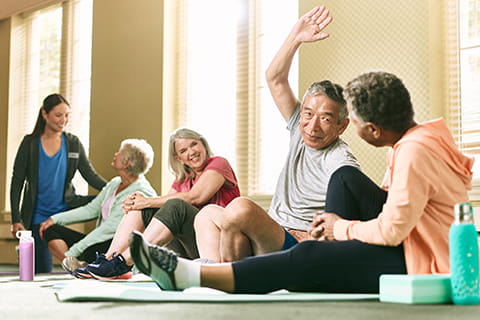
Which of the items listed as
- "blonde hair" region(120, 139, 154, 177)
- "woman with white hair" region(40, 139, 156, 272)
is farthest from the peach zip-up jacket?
"blonde hair" region(120, 139, 154, 177)

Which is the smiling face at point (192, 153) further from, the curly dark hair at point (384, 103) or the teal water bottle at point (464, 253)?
the teal water bottle at point (464, 253)

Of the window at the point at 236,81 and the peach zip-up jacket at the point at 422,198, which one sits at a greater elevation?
the window at the point at 236,81

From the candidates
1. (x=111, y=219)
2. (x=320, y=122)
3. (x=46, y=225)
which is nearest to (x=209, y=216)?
(x=320, y=122)

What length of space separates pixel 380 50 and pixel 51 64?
3562 millimetres

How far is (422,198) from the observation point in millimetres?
1603

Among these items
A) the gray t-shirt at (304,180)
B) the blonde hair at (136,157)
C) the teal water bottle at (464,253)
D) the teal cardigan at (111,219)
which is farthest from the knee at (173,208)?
the teal water bottle at (464,253)

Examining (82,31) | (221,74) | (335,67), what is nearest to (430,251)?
(335,67)

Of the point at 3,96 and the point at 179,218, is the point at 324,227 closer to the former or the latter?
the point at 179,218

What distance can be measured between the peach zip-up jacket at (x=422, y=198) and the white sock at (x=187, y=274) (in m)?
0.43

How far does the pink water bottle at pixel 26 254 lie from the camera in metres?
2.94

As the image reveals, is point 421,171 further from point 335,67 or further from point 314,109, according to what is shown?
point 335,67

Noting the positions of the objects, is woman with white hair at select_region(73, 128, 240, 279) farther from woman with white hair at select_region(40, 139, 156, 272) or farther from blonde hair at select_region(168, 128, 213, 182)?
woman with white hair at select_region(40, 139, 156, 272)

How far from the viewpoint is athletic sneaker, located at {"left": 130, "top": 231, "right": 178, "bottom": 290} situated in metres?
1.66

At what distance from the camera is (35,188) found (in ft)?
14.8
